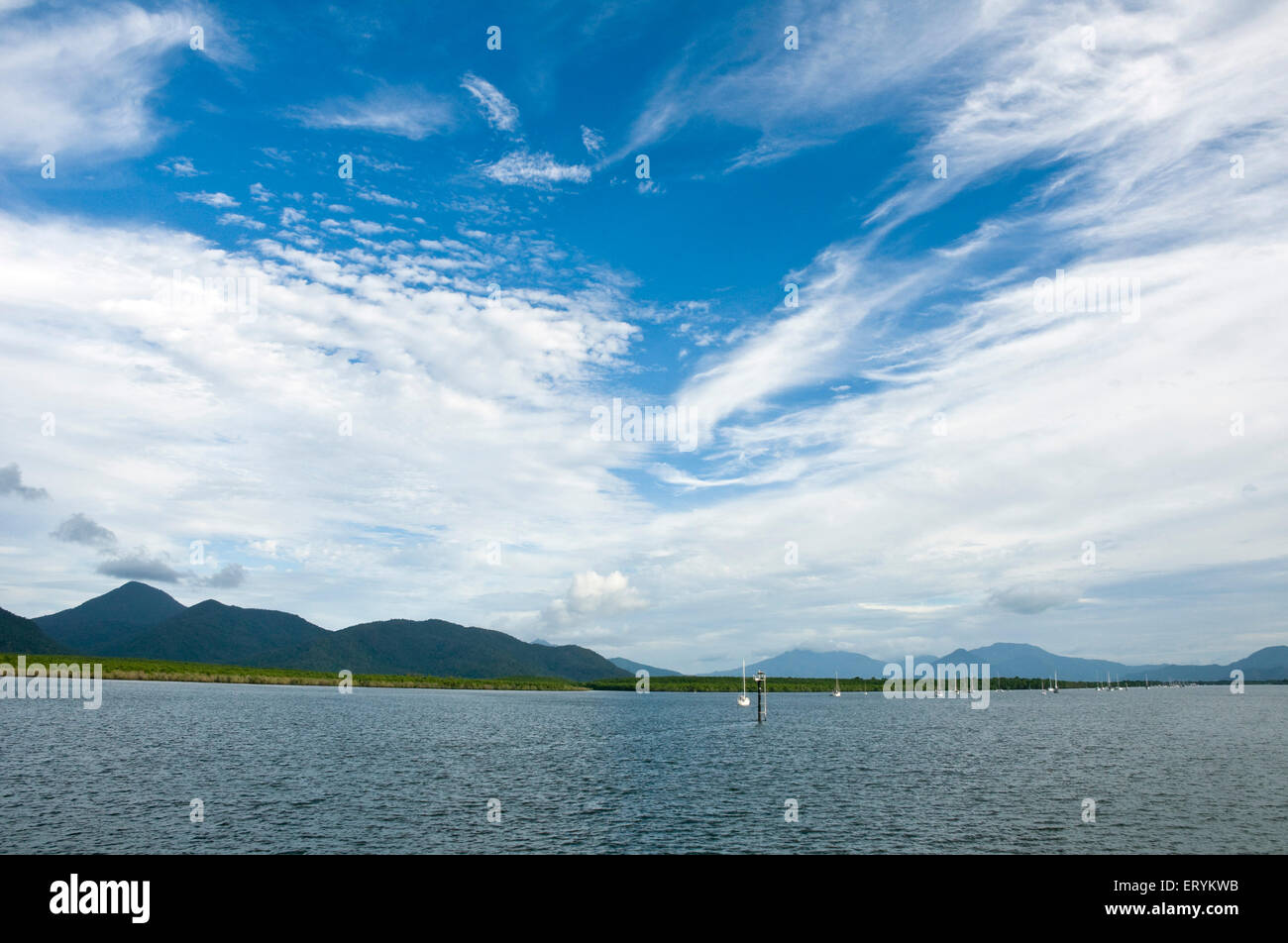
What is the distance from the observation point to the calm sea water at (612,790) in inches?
1841

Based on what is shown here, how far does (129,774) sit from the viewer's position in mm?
66062

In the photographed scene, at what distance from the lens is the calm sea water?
46.8 meters

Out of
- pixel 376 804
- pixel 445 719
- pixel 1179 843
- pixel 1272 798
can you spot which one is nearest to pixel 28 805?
pixel 376 804

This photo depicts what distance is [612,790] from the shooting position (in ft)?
219

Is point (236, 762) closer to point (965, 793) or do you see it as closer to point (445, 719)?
point (965, 793)

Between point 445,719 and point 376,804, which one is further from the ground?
point 376,804

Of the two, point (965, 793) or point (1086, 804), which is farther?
point (965, 793)

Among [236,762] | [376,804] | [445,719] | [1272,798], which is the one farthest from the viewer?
[445,719]

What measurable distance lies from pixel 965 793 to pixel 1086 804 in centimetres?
960

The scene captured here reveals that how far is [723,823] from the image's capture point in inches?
2095
